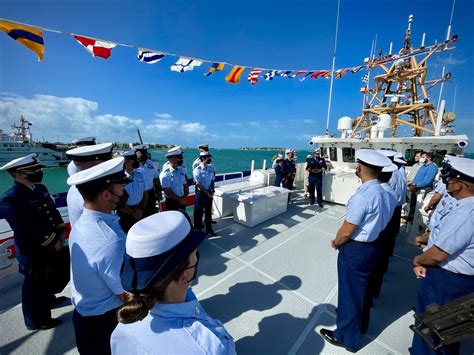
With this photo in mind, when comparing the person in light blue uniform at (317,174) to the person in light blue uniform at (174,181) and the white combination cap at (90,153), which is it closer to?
the person in light blue uniform at (174,181)

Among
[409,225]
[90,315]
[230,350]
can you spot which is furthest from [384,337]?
[409,225]

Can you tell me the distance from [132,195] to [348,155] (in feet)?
25.1

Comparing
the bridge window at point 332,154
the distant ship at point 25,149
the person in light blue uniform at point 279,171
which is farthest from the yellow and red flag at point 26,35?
the distant ship at point 25,149

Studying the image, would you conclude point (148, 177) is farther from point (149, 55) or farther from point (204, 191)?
point (149, 55)

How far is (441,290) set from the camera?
159cm

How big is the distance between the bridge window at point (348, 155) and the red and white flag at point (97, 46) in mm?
7756

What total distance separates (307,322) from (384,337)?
753mm

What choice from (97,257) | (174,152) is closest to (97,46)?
(174,152)

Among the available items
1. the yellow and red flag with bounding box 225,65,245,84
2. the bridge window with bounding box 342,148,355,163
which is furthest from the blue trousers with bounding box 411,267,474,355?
the bridge window with bounding box 342,148,355,163

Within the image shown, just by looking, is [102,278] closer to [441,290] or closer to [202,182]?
[441,290]

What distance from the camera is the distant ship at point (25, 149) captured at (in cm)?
2906

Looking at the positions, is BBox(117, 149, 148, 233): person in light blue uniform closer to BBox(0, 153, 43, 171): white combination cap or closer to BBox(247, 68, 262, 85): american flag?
BBox(0, 153, 43, 171): white combination cap

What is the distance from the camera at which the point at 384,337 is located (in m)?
2.11

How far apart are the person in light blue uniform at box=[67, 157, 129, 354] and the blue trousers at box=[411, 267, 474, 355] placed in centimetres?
230
